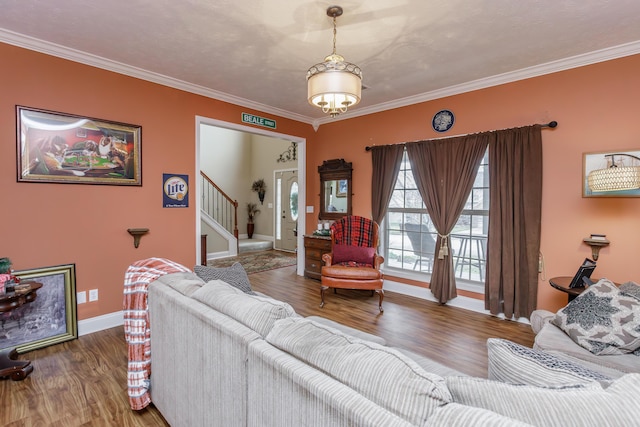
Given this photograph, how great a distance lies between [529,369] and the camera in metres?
0.85

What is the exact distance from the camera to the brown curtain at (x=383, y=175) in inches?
172

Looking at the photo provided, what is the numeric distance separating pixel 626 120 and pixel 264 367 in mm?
3839

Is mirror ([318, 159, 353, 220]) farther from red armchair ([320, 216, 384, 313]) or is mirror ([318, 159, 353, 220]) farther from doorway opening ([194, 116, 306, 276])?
red armchair ([320, 216, 384, 313])

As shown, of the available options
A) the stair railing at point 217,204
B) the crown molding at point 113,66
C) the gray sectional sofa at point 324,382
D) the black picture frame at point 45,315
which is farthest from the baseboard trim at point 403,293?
the stair railing at point 217,204

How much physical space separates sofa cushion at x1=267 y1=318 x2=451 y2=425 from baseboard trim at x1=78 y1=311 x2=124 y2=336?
2.97 meters

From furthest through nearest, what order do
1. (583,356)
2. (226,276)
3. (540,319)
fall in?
(540,319) < (226,276) < (583,356)

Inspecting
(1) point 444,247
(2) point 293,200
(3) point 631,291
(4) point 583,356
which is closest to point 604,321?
(4) point 583,356

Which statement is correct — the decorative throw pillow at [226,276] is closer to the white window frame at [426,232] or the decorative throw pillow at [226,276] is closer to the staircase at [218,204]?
the white window frame at [426,232]

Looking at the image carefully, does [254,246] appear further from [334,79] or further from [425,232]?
[334,79]

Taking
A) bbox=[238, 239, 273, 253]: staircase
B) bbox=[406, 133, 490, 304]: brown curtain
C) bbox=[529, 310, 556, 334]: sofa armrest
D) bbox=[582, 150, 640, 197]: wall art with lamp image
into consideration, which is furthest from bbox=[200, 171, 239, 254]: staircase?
bbox=[582, 150, 640, 197]: wall art with lamp image

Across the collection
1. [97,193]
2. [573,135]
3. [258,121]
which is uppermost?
[258,121]

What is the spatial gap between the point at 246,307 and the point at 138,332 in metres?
1.05

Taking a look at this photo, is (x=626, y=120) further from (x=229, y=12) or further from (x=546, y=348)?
(x=229, y=12)

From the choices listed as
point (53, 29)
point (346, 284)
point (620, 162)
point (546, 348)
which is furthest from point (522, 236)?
point (53, 29)
